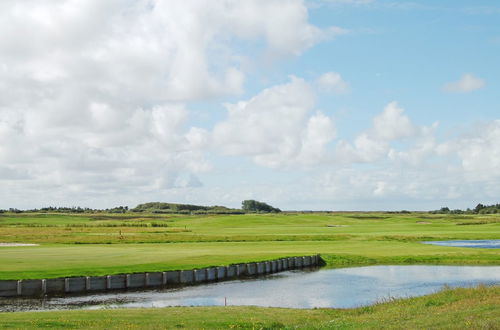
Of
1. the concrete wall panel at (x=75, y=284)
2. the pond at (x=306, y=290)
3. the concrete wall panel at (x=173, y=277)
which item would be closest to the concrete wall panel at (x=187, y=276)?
the concrete wall panel at (x=173, y=277)

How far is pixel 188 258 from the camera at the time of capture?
5991cm

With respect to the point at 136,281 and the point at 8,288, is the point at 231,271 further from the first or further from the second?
the point at 8,288

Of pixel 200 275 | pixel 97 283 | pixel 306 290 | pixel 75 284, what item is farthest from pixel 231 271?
pixel 75 284

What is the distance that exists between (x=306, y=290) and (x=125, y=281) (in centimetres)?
1399

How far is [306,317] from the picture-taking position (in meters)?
29.2

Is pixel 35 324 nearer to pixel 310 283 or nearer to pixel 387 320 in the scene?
pixel 387 320

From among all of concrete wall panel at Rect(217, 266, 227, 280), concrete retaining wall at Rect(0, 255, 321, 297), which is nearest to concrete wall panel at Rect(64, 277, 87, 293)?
concrete retaining wall at Rect(0, 255, 321, 297)

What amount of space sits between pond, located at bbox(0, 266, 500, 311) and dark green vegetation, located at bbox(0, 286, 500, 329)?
7544mm

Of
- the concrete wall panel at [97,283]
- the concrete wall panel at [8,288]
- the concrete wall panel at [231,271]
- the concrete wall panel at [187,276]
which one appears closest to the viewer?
the concrete wall panel at [8,288]

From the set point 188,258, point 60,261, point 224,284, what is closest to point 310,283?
point 224,284

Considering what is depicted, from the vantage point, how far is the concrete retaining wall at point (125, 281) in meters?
42.2

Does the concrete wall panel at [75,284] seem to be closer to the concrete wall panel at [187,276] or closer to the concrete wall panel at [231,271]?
the concrete wall panel at [187,276]

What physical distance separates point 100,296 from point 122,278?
151 inches

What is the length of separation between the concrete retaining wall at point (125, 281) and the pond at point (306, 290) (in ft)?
5.65
